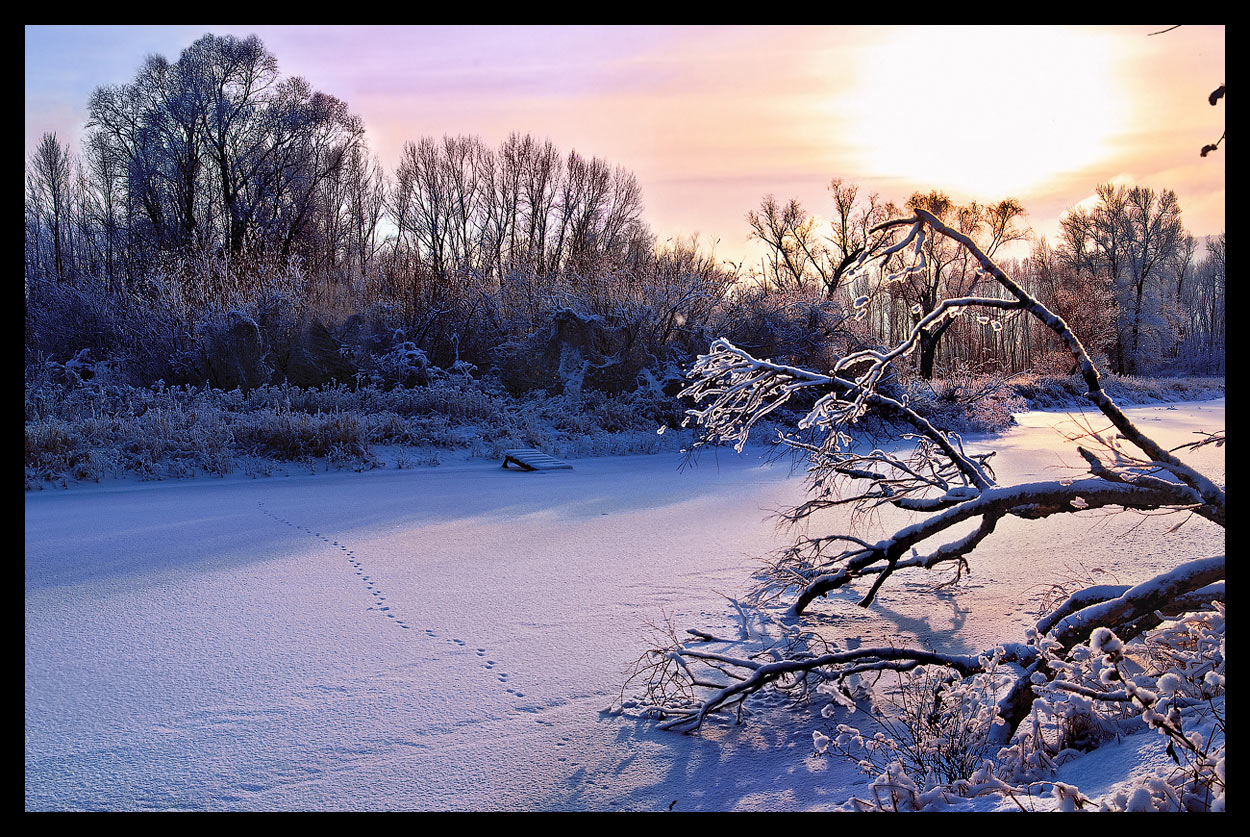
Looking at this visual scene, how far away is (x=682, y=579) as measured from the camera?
539 cm

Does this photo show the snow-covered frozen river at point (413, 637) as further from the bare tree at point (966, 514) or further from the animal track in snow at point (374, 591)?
the bare tree at point (966, 514)

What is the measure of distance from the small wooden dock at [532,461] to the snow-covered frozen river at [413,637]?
233 cm

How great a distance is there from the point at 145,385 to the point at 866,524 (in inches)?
583

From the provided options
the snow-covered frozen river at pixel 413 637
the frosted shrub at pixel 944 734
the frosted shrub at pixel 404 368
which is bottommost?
the snow-covered frozen river at pixel 413 637

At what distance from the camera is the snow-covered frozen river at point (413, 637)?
2.75 m

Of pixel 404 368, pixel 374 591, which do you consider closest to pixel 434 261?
pixel 404 368

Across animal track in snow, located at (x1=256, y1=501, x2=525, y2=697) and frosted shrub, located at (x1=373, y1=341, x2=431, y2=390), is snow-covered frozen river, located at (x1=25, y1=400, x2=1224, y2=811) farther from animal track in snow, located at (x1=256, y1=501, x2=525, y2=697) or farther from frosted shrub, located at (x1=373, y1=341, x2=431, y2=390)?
frosted shrub, located at (x1=373, y1=341, x2=431, y2=390)

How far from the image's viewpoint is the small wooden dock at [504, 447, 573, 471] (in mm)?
11219

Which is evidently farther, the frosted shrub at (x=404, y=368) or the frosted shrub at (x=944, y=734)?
the frosted shrub at (x=404, y=368)

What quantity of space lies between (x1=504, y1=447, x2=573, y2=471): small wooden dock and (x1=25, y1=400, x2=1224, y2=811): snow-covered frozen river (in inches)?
91.8

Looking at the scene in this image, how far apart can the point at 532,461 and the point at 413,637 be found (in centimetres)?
715

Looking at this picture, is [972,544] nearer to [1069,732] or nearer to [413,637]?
Result: [1069,732]

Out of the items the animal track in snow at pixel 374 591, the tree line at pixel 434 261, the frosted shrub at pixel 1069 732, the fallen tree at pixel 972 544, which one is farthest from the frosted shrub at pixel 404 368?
the frosted shrub at pixel 1069 732

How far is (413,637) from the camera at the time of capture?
4.26m
